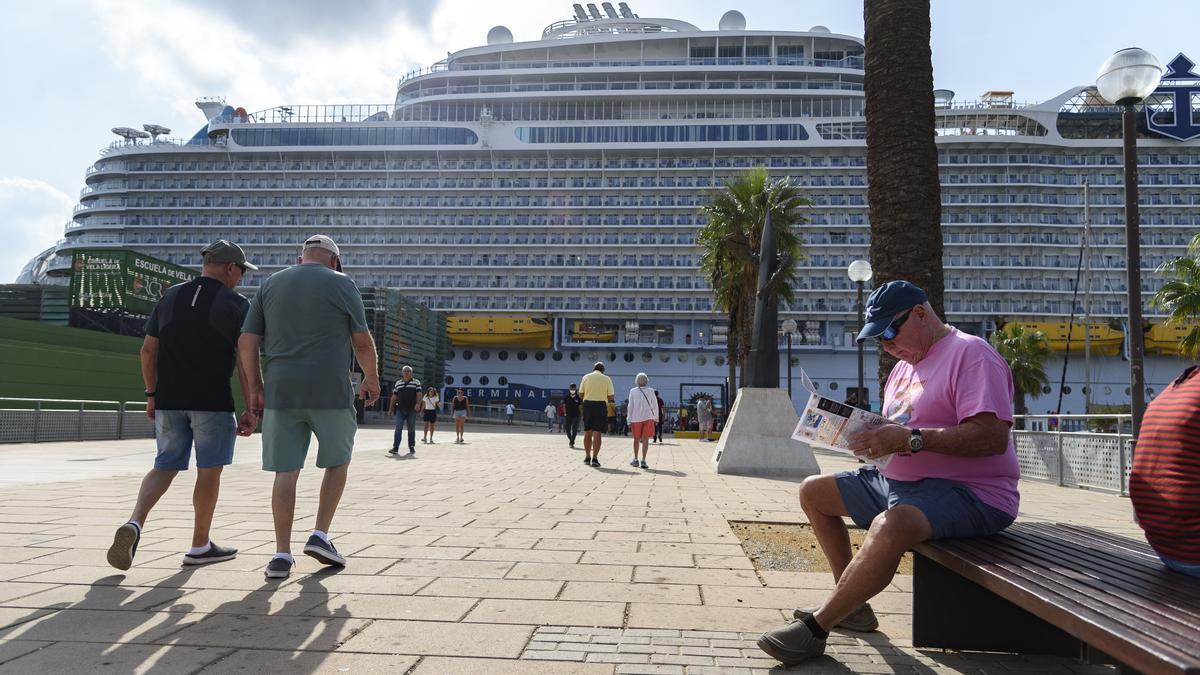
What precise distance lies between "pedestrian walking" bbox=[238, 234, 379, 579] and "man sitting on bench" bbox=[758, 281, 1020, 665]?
224 centimetres

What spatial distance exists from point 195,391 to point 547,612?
2.11 m

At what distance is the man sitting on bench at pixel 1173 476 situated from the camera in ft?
6.38

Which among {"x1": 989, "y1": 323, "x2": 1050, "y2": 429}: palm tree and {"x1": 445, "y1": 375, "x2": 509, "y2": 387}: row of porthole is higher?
{"x1": 989, "y1": 323, "x2": 1050, "y2": 429}: palm tree

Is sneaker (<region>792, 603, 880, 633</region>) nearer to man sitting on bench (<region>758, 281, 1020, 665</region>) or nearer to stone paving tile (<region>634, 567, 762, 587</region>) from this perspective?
man sitting on bench (<region>758, 281, 1020, 665</region>)

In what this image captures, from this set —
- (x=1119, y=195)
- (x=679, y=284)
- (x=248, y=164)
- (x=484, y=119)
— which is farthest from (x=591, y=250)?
(x=1119, y=195)

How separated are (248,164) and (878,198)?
6216 cm

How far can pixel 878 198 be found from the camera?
5164 mm

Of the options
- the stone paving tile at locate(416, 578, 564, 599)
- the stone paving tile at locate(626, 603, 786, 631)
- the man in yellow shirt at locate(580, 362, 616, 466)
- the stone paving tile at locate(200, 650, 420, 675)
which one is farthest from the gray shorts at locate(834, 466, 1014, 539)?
the man in yellow shirt at locate(580, 362, 616, 466)

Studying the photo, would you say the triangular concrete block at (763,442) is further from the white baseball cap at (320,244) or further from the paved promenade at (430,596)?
the white baseball cap at (320,244)

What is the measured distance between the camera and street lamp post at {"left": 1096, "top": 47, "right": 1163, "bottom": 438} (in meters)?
6.51

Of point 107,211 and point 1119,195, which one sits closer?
point 1119,195

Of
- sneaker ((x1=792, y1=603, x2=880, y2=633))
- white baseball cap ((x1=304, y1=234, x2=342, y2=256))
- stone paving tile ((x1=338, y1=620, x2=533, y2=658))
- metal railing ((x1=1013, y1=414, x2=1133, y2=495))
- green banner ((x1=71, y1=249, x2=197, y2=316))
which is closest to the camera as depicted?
stone paving tile ((x1=338, y1=620, x2=533, y2=658))

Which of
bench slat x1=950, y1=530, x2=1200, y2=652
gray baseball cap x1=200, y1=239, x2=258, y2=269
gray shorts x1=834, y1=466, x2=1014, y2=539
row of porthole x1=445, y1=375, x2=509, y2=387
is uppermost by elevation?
gray baseball cap x1=200, y1=239, x2=258, y2=269

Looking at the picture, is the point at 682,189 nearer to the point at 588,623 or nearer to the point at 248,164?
the point at 248,164
